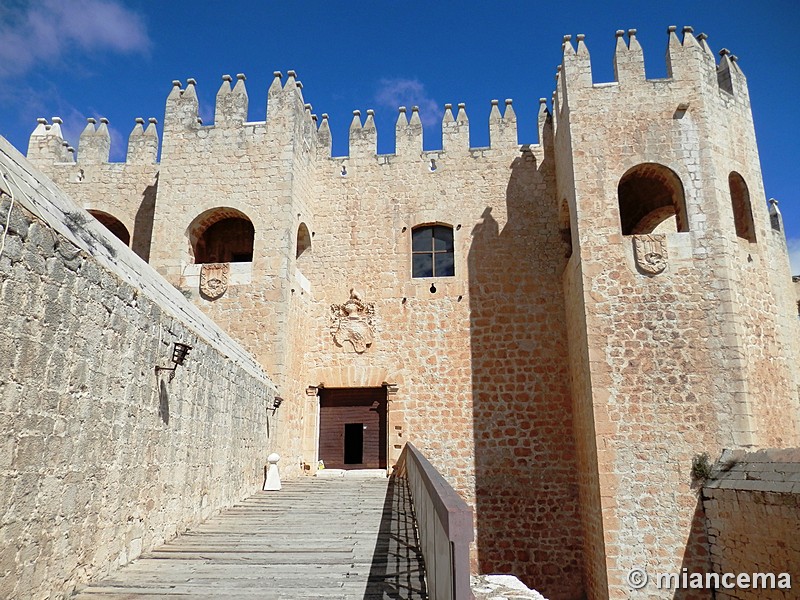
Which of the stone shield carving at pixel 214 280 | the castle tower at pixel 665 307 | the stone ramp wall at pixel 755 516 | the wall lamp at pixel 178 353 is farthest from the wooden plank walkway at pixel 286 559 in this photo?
the stone shield carving at pixel 214 280

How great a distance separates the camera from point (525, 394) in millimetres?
10758

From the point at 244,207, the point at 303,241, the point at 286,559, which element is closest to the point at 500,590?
the point at 286,559

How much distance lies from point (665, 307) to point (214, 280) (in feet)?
25.0

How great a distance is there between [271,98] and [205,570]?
30.5 feet

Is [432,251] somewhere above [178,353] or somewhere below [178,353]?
above

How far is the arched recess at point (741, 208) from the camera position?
386 inches

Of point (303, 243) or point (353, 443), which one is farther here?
point (303, 243)

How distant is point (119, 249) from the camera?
15.3 feet

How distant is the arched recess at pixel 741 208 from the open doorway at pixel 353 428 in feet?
23.0

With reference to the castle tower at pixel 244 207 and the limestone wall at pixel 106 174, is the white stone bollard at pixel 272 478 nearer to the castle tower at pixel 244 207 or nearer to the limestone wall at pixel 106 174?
the castle tower at pixel 244 207

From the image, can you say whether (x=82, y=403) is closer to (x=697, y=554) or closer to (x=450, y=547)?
(x=450, y=547)

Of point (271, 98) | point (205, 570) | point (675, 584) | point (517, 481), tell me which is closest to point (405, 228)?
point (271, 98)

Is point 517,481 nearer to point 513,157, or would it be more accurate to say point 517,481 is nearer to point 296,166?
point 513,157

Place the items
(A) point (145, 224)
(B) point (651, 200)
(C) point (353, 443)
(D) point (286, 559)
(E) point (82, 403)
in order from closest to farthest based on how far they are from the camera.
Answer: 1. (E) point (82, 403)
2. (D) point (286, 559)
3. (C) point (353, 443)
4. (B) point (651, 200)
5. (A) point (145, 224)
